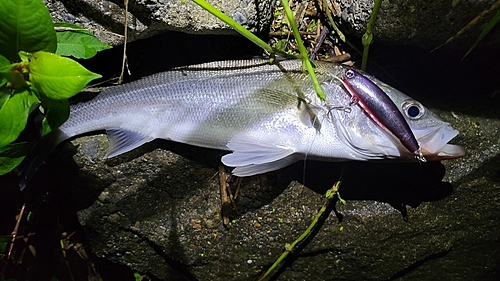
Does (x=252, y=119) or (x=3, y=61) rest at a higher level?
(x=3, y=61)

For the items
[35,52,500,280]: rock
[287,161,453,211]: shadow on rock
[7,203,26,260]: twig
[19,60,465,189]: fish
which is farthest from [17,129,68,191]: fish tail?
[287,161,453,211]: shadow on rock

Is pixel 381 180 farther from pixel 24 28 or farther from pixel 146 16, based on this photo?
pixel 24 28

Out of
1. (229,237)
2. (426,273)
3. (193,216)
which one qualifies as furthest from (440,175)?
(193,216)

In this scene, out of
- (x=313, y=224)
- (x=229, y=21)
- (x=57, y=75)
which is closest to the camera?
(x=57, y=75)

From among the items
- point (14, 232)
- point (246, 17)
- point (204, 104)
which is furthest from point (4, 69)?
point (14, 232)

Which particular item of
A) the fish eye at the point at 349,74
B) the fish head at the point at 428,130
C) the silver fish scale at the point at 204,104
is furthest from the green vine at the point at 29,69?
the fish head at the point at 428,130

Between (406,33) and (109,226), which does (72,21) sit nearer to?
(109,226)
